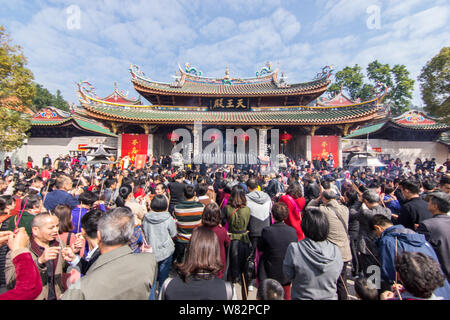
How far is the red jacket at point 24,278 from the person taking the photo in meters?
1.46

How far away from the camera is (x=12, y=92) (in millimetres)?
10133

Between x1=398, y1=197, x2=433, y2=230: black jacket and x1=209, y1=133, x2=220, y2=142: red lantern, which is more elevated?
x1=209, y1=133, x2=220, y2=142: red lantern

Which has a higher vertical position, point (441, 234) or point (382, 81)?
point (382, 81)

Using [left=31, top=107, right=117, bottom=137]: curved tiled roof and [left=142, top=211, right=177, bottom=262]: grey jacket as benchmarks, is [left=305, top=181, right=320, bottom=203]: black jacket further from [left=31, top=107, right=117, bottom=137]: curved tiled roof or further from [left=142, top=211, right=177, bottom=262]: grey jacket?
[left=31, top=107, right=117, bottom=137]: curved tiled roof

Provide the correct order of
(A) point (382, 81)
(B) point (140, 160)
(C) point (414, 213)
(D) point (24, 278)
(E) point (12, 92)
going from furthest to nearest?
(A) point (382, 81)
(B) point (140, 160)
(E) point (12, 92)
(C) point (414, 213)
(D) point (24, 278)

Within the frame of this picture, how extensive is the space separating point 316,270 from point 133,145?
14677 millimetres

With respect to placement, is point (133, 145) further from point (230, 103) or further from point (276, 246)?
point (276, 246)

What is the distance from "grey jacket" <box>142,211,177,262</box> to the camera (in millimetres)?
2900

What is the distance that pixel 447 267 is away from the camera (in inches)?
89.0

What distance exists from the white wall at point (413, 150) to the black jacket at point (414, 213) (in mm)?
15186

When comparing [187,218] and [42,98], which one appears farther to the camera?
[42,98]

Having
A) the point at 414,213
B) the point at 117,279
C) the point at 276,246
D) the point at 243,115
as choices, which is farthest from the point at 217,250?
the point at 243,115

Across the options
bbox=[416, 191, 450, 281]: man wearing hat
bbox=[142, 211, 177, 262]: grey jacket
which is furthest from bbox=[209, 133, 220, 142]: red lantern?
bbox=[416, 191, 450, 281]: man wearing hat

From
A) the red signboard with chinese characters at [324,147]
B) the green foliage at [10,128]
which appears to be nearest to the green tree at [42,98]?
the green foliage at [10,128]
